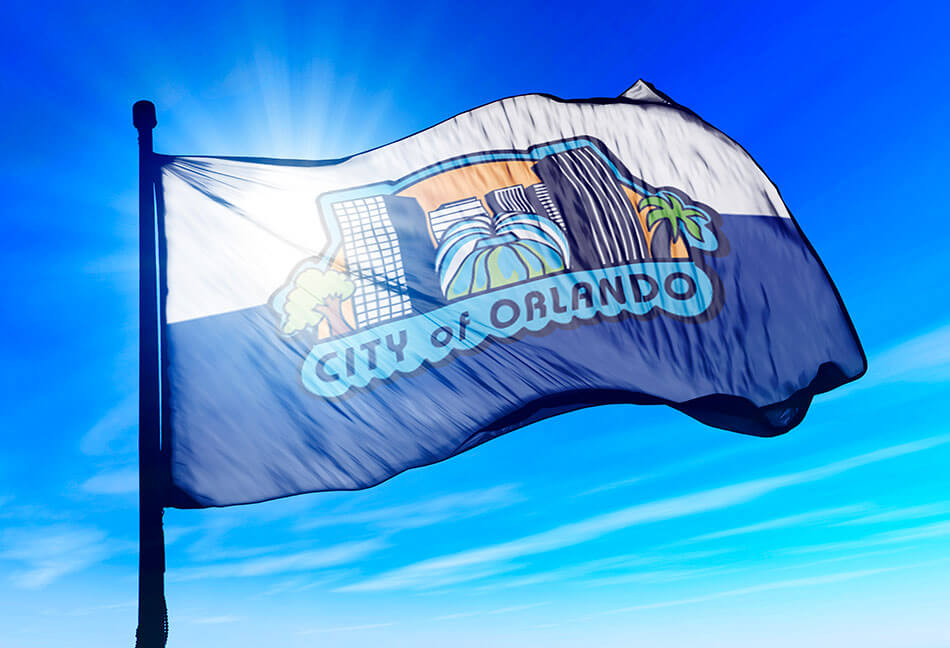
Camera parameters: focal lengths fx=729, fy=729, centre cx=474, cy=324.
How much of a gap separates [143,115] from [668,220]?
5367 mm

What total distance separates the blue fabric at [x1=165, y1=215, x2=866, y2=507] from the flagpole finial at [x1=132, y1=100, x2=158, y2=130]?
1.91 m

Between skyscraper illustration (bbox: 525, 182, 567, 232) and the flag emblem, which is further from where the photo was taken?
skyscraper illustration (bbox: 525, 182, 567, 232)

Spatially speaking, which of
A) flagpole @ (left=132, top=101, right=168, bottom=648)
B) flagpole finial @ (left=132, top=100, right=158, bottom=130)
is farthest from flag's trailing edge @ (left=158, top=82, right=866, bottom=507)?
flagpole finial @ (left=132, top=100, right=158, bottom=130)

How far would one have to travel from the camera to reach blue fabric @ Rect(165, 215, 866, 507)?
240 inches

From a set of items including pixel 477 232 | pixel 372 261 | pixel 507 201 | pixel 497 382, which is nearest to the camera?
pixel 497 382

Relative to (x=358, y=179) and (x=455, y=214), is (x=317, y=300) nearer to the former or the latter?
(x=358, y=179)

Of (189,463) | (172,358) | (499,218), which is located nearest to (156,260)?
(172,358)

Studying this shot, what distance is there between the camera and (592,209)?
793 centimetres

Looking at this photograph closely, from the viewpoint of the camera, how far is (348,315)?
23.2 ft

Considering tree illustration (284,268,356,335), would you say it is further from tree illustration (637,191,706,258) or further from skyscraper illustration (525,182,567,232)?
tree illustration (637,191,706,258)

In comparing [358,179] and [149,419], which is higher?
[358,179]

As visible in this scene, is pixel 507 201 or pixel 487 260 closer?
pixel 487 260

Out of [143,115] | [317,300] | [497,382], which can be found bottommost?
[497,382]

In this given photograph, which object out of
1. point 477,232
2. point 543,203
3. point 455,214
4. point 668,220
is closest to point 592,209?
point 543,203
